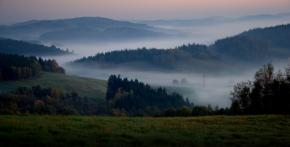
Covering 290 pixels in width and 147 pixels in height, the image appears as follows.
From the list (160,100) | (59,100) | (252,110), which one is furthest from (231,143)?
(160,100)

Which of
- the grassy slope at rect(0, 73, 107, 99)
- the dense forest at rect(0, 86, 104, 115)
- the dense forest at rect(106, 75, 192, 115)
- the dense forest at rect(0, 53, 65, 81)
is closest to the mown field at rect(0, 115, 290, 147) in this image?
the dense forest at rect(0, 86, 104, 115)

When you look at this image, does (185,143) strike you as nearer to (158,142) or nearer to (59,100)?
(158,142)

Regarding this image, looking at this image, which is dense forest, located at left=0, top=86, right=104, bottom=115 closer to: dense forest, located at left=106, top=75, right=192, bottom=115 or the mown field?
dense forest, located at left=106, top=75, right=192, bottom=115

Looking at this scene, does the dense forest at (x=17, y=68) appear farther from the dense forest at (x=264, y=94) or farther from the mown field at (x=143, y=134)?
the mown field at (x=143, y=134)

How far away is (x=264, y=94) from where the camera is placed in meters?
51.1

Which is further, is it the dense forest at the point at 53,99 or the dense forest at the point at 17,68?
the dense forest at the point at 17,68

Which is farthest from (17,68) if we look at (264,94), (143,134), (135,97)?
(143,134)

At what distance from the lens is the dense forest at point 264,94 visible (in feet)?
157

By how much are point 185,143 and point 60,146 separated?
233 inches

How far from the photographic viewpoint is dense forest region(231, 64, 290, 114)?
48.0 metres

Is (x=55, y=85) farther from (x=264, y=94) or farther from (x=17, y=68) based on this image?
(x=264, y=94)

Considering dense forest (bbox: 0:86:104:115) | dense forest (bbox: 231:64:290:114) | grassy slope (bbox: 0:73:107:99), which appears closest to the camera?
dense forest (bbox: 231:64:290:114)

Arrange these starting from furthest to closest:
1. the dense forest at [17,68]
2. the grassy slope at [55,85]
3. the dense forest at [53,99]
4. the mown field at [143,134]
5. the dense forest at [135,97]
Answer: the dense forest at [17,68]
the grassy slope at [55,85]
the dense forest at [135,97]
the dense forest at [53,99]
the mown field at [143,134]

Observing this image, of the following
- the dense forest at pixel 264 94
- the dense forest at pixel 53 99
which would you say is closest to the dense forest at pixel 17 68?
the dense forest at pixel 53 99
